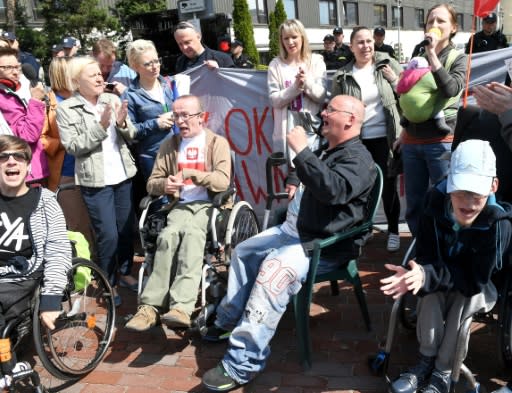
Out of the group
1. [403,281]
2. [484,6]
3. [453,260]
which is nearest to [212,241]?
[403,281]

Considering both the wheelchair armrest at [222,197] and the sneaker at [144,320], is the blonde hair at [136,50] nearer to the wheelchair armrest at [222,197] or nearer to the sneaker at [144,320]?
the wheelchair armrest at [222,197]

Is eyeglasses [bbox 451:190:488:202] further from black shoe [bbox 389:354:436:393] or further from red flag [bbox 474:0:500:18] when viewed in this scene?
red flag [bbox 474:0:500:18]

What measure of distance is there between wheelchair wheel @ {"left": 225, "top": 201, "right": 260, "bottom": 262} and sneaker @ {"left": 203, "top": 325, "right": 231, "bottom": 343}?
1.54 ft

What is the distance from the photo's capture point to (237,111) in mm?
4914

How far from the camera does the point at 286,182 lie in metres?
3.62

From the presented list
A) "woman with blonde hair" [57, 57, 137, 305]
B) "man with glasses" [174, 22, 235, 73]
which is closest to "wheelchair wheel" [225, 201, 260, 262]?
"woman with blonde hair" [57, 57, 137, 305]

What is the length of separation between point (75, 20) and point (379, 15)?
24.0m

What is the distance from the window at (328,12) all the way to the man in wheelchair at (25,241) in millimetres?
30588

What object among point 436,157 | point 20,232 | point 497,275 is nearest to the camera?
point 497,275

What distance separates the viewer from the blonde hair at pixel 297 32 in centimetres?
397

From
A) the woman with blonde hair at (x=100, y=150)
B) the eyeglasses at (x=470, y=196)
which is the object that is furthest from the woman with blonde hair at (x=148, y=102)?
the eyeglasses at (x=470, y=196)

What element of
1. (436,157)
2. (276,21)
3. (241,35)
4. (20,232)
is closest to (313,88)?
(436,157)

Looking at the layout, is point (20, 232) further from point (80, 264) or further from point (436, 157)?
point (436, 157)

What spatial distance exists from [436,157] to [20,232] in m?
2.72
